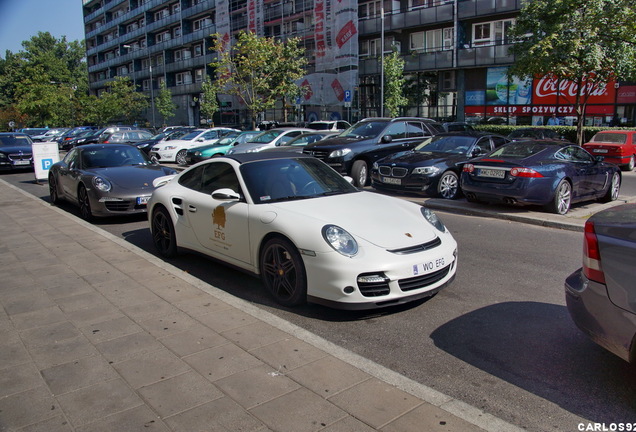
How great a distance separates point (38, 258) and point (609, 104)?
32.1 m

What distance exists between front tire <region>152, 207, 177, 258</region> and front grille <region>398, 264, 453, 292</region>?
3.37 m

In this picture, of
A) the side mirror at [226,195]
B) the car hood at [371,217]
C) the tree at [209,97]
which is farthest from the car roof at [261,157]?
the tree at [209,97]

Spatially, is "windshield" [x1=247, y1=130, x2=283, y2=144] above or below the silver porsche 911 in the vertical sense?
above

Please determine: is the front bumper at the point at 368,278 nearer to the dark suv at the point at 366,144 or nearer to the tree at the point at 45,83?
the dark suv at the point at 366,144

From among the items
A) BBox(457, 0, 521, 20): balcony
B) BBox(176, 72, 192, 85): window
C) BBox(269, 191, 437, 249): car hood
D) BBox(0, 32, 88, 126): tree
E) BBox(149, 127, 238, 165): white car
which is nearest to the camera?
BBox(269, 191, 437, 249): car hood

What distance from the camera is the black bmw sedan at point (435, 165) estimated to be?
37.5ft

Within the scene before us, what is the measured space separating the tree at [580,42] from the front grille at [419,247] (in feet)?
57.8

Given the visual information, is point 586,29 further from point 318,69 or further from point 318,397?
point 318,69

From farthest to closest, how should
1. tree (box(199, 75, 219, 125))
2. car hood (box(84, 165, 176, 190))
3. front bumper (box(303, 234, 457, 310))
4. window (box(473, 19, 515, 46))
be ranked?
tree (box(199, 75, 219, 125)) < window (box(473, 19, 515, 46)) < car hood (box(84, 165, 176, 190)) < front bumper (box(303, 234, 457, 310))

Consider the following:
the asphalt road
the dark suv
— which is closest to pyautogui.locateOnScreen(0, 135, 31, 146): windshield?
the dark suv

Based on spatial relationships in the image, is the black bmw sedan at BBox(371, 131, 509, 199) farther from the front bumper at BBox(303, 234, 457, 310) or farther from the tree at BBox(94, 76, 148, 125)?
the tree at BBox(94, 76, 148, 125)

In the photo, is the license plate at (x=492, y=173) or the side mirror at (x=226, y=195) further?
the license plate at (x=492, y=173)

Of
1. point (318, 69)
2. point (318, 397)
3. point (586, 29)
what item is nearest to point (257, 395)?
point (318, 397)

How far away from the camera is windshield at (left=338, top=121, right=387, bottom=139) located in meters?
14.7
